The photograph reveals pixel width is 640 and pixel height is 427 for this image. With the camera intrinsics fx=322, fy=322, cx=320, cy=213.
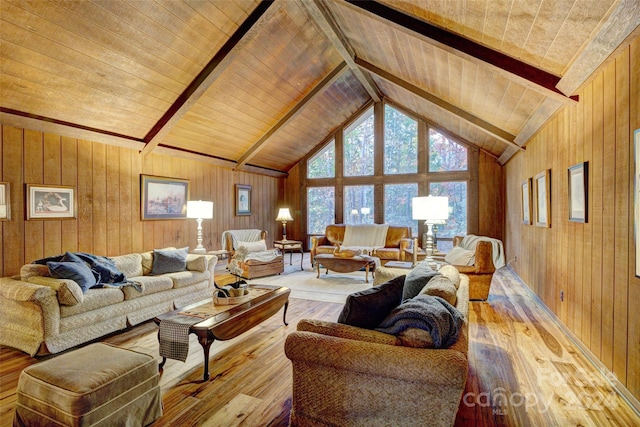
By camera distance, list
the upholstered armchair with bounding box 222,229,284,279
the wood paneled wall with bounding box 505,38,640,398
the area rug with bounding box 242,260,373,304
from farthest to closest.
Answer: the upholstered armchair with bounding box 222,229,284,279, the area rug with bounding box 242,260,373,304, the wood paneled wall with bounding box 505,38,640,398

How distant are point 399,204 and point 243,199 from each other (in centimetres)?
404

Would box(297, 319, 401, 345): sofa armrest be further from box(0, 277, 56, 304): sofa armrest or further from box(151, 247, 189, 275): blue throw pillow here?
box(151, 247, 189, 275): blue throw pillow

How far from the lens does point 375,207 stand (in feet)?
28.5

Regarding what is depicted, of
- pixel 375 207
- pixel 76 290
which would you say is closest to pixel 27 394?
pixel 76 290

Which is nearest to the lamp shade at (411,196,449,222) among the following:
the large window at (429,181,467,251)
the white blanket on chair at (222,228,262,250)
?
the white blanket on chair at (222,228,262,250)

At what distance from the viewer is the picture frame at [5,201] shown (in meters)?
3.75

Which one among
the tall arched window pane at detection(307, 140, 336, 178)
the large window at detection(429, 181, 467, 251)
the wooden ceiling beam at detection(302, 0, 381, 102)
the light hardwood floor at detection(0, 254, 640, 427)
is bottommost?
the light hardwood floor at detection(0, 254, 640, 427)

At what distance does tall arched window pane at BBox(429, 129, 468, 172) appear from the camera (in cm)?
788

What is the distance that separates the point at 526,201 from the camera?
4906 mm

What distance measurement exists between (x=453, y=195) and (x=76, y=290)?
759cm

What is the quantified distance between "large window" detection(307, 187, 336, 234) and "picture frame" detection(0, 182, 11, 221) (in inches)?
258

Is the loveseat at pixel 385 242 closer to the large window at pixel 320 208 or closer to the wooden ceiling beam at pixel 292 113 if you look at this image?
the large window at pixel 320 208

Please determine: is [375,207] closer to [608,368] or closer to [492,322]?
[492,322]

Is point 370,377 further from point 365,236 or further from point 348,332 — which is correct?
point 365,236
